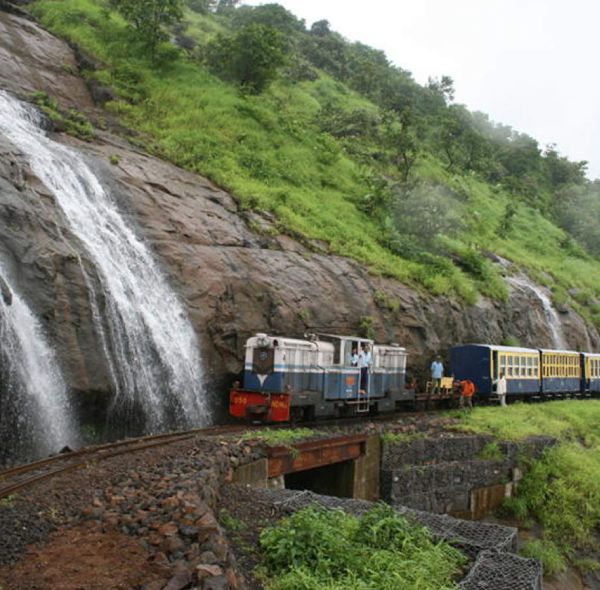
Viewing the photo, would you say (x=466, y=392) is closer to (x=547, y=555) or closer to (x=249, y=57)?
(x=547, y=555)

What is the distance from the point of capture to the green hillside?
31484mm

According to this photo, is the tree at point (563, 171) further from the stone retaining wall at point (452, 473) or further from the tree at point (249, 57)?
the stone retaining wall at point (452, 473)

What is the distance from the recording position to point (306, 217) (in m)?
30.5

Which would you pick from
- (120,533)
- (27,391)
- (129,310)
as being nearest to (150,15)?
(129,310)

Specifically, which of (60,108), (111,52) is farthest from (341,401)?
(111,52)

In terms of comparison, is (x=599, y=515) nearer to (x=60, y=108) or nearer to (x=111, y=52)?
(x=60, y=108)

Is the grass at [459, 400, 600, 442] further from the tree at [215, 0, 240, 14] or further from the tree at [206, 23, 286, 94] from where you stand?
the tree at [215, 0, 240, 14]

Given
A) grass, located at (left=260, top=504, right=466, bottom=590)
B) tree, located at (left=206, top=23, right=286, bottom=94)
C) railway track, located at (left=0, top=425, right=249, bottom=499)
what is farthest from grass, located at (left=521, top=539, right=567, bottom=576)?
tree, located at (left=206, top=23, right=286, bottom=94)

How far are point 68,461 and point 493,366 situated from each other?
2013cm

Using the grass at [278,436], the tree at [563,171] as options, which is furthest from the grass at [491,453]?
the tree at [563,171]

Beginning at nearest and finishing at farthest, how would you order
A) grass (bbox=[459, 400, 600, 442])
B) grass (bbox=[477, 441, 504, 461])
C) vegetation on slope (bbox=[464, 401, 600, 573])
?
vegetation on slope (bbox=[464, 401, 600, 573]), grass (bbox=[477, 441, 504, 461]), grass (bbox=[459, 400, 600, 442])

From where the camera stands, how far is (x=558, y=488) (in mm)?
18891

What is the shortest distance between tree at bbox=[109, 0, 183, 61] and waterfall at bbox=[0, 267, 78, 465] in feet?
92.0

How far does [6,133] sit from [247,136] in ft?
54.0
